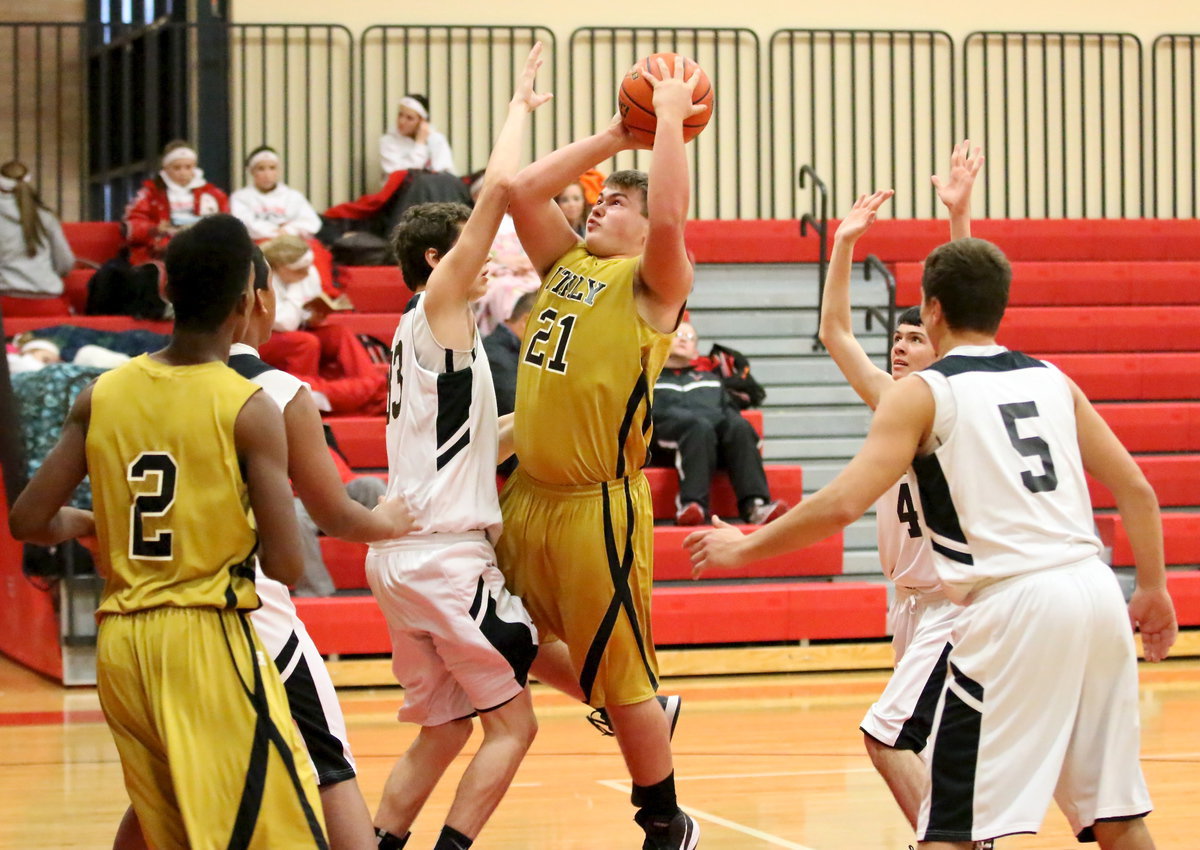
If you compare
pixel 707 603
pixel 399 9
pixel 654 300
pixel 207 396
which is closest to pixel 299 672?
pixel 207 396

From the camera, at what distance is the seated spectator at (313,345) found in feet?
27.8

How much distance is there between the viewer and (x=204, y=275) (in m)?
2.93

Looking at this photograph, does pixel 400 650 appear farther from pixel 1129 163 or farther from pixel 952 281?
pixel 1129 163

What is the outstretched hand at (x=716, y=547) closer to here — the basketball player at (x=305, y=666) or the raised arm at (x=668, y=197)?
the basketball player at (x=305, y=666)

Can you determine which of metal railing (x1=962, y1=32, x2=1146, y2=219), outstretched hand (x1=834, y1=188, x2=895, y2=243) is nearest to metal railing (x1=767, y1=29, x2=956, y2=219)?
metal railing (x1=962, y1=32, x2=1146, y2=219)

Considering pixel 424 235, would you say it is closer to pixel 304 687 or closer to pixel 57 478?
pixel 304 687

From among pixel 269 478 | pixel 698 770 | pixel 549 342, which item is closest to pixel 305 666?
pixel 269 478

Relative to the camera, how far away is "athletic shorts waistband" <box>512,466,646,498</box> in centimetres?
396

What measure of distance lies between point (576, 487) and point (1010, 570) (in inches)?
49.1

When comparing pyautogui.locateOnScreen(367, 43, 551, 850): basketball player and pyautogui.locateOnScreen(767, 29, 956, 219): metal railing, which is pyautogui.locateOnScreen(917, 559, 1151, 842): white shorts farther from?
pyautogui.locateOnScreen(767, 29, 956, 219): metal railing

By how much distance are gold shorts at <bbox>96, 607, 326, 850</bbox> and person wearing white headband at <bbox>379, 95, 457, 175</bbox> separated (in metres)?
7.76

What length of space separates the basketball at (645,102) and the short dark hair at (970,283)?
0.91 meters

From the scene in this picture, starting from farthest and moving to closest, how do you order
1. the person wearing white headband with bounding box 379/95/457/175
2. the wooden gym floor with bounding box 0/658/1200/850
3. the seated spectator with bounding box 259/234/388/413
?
the person wearing white headband with bounding box 379/95/457/175
the seated spectator with bounding box 259/234/388/413
the wooden gym floor with bounding box 0/658/1200/850

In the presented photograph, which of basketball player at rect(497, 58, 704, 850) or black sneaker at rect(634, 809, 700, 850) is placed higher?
basketball player at rect(497, 58, 704, 850)
